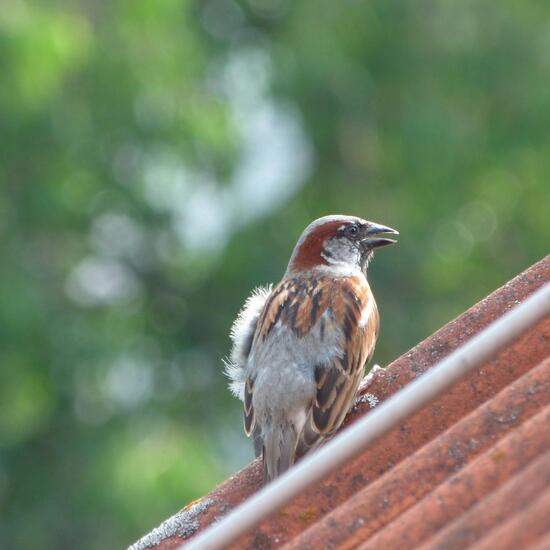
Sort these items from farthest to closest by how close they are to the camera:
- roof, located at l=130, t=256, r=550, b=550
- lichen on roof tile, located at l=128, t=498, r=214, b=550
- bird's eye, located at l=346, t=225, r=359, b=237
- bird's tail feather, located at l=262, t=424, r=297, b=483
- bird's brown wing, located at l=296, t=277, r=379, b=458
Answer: bird's eye, located at l=346, t=225, r=359, b=237, bird's brown wing, located at l=296, t=277, r=379, b=458, bird's tail feather, located at l=262, t=424, r=297, b=483, lichen on roof tile, located at l=128, t=498, r=214, b=550, roof, located at l=130, t=256, r=550, b=550

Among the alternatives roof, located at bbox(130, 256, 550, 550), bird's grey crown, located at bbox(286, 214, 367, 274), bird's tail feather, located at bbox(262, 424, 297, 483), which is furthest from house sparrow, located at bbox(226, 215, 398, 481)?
roof, located at bbox(130, 256, 550, 550)

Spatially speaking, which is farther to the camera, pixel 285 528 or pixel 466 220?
pixel 466 220

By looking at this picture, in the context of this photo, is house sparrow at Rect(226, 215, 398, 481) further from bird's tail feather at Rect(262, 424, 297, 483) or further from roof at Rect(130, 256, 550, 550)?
roof at Rect(130, 256, 550, 550)

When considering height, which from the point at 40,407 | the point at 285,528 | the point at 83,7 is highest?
the point at 83,7

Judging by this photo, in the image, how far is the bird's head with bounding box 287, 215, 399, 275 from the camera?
17.9 ft

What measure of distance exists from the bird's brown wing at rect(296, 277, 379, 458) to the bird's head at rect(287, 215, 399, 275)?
289 millimetres

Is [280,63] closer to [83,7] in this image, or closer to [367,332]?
[83,7]

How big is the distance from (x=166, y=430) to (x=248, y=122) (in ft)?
11.6

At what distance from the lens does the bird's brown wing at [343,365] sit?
443cm

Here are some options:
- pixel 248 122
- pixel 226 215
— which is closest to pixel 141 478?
pixel 226 215

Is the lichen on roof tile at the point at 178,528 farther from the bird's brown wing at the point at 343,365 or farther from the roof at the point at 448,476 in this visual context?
the bird's brown wing at the point at 343,365

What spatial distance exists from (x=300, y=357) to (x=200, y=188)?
32.5 feet

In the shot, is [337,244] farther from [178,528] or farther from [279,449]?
[178,528]

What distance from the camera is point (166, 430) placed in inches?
501
